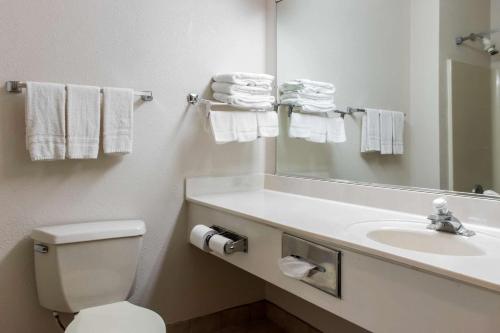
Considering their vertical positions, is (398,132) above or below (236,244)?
above

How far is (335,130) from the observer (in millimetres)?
1977

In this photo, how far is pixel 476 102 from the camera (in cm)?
141

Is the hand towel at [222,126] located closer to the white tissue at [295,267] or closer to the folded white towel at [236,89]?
the folded white towel at [236,89]

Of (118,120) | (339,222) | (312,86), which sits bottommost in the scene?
(339,222)

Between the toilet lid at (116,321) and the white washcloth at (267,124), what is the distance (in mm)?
1054

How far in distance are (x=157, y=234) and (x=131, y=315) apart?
1.77 feet

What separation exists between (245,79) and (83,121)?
0.80m

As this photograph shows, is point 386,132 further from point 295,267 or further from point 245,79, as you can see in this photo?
point 295,267

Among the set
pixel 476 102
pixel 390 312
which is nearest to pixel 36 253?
pixel 390 312

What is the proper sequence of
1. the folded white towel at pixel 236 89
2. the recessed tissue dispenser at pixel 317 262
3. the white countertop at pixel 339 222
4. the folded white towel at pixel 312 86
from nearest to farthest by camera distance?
the white countertop at pixel 339 222, the recessed tissue dispenser at pixel 317 262, the folded white towel at pixel 236 89, the folded white towel at pixel 312 86

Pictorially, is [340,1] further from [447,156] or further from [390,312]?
[390,312]

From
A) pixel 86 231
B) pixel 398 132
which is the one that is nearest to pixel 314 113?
pixel 398 132

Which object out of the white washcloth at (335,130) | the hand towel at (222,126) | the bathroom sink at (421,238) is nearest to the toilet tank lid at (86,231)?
the hand towel at (222,126)

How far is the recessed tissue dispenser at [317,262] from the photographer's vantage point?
3.70ft
